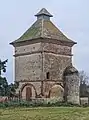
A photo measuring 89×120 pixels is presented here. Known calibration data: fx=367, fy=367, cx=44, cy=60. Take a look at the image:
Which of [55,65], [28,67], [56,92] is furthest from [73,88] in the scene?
[28,67]

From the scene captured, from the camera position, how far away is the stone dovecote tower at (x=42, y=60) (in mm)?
49562

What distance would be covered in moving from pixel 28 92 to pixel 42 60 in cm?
516

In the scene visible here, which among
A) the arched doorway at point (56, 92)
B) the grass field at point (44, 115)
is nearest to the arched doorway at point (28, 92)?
the arched doorway at point (56, 92)

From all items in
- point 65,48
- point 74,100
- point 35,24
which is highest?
point 35,24

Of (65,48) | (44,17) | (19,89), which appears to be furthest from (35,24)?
(19,89)

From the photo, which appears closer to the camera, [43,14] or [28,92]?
[28,92]

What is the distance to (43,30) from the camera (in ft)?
169

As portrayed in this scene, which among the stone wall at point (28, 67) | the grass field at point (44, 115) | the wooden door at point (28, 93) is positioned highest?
the stone wall at point (28, 67)

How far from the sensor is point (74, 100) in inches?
1986

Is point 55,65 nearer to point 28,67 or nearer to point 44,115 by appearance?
point 28,67

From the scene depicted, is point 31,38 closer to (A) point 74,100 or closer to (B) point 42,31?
(B) point 42,31

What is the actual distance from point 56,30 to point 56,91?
368 inches

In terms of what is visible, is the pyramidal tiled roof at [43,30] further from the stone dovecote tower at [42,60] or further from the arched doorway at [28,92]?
the arched doorway at [28,92]

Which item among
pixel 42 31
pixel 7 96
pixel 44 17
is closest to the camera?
pixel 7 96
